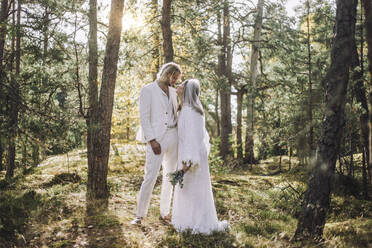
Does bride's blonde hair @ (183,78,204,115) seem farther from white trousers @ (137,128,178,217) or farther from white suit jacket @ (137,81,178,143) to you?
white trousers @ (137,128,178,217)

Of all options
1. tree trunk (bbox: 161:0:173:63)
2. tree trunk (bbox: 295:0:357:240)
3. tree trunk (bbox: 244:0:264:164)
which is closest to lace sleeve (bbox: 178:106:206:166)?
tree trunk (bbox: 295:0:357:240)

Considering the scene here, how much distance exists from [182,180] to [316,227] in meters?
1.88

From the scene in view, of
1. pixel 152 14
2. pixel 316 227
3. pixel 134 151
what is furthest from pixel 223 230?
pixel 134 151

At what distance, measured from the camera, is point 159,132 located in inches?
173

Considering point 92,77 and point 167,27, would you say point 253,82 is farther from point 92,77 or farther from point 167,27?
point 92,77

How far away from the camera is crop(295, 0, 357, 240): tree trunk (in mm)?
3504

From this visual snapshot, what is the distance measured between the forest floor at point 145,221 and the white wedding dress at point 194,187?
19cm

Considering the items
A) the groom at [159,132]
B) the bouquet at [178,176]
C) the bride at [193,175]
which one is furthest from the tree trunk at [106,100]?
the bouquet at [178,176]

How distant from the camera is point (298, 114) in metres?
5.58

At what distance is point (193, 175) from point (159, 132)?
32.9 inches

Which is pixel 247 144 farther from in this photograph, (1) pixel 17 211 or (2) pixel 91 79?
(1) pixel 17 211

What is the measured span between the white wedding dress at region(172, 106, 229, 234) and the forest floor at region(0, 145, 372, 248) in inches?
7.6

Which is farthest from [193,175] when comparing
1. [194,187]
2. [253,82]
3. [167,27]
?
[253,82]

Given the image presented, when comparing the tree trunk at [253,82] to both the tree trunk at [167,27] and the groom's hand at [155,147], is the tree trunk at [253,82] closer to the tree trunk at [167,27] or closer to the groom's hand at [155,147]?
the tree trunk at [167,27]
